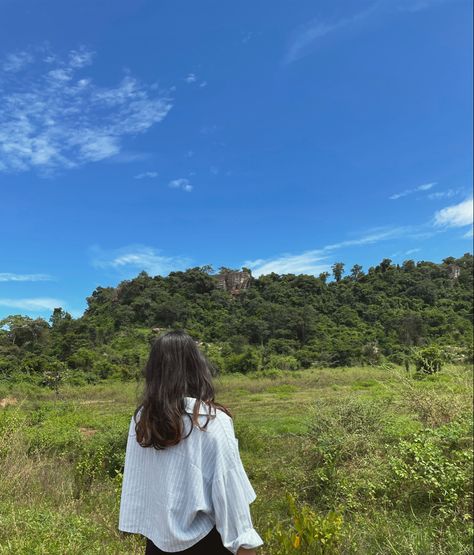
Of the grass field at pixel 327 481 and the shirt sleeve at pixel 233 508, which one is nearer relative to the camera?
the shirt sleeve at pixel 233 508

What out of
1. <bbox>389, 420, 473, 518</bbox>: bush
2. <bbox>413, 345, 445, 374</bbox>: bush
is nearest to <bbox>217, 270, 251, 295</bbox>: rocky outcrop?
<bbox>413, 345, 445, 374</bbox>: bush

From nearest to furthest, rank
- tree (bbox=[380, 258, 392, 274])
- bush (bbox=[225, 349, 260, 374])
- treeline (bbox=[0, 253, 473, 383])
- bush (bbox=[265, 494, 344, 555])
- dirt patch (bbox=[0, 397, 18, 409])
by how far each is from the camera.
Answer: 1. bush (bbox=[265, 494, 344, 555])
2. dirt patch (bbox=[0, 397, 18, 409])
3. treeline (bbox=[0, 253, 473, 383])
4. bush (bbox=[225, 349, 260, 374])
5. tree (bbox=[380, 258, 392, 274])

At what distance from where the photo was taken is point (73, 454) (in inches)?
225

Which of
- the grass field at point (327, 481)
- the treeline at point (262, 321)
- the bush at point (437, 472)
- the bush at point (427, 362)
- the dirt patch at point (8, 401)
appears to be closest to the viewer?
the grass field at point (327, 481)

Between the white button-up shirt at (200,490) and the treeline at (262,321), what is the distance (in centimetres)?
2039

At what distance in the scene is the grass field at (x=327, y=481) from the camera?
2.54 m

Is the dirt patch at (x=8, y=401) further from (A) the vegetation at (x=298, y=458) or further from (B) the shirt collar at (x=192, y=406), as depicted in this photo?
(B) the shirt collar at (x=192, y=406)

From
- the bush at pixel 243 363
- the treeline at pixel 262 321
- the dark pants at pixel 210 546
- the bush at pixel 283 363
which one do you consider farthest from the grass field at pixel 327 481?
the bush at pixel 283 363

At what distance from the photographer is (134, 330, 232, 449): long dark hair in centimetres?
123

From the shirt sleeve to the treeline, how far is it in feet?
67.5

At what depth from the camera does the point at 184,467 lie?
4.00 feet

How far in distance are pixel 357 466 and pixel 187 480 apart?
4.21m

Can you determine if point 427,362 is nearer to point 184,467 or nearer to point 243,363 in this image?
point 184,467

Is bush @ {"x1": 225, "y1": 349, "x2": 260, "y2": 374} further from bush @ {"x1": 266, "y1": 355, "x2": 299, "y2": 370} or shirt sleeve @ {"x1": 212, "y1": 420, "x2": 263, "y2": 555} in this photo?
shirt sleeve @ {"x1": 212, "y1": 420, "x2": 263, "y2": 555}
